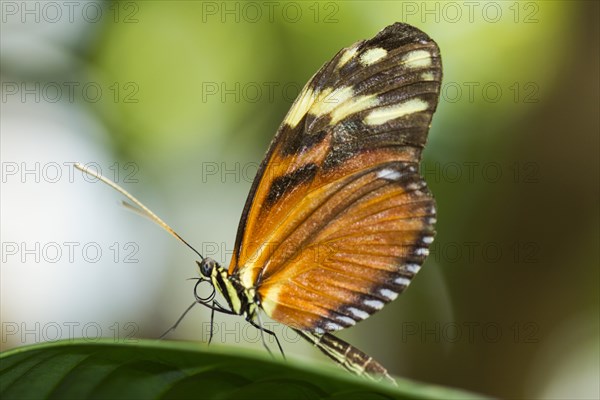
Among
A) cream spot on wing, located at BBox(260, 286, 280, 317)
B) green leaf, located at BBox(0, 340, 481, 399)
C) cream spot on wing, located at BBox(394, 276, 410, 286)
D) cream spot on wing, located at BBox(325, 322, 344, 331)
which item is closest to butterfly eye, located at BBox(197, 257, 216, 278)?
cream spot on wing, located at BBox(260, 286, 280, 317)

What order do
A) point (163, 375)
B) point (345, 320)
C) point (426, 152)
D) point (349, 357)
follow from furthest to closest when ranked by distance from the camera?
point (426, 152) < point (345, 320) < point (349, 357) < point (163, 375)

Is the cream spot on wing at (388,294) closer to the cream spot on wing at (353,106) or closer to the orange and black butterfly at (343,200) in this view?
the orange and black butterfly at (343,200)

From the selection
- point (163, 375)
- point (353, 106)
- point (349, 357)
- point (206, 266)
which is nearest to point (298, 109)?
point (353, 106)

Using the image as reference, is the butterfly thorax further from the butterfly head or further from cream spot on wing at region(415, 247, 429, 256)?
cream spot on wing at region(415, 247, 429, 256)

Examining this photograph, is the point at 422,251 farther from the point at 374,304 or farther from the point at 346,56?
the point at 346,56

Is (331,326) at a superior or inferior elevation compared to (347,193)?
inferior

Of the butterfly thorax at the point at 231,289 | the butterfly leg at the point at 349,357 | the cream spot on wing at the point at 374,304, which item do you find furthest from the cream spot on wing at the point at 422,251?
the butterfly thorax at the point at 231,289

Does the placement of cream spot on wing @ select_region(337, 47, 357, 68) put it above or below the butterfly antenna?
above
